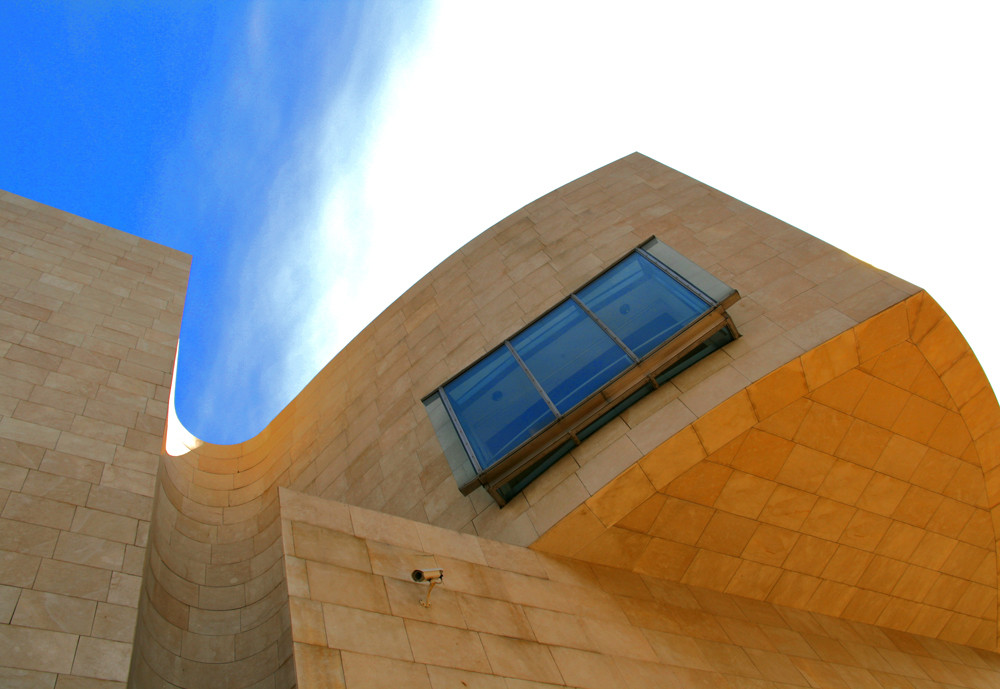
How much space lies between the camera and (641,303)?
16.4 meters

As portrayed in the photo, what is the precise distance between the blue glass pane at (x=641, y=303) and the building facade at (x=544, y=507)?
92 centimetres

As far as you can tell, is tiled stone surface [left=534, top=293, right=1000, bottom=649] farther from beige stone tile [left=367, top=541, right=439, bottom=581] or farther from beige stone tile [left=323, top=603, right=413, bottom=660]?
beige stone tile [left=323, top=603, right=413, bottom=660]

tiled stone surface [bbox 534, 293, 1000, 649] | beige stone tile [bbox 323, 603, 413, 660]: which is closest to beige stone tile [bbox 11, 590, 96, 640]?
beige stone tile [bbox 323, 603, 413, 660]

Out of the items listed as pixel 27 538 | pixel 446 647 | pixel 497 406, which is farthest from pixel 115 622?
pixel 497 406

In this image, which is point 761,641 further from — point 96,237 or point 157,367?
point 96,237

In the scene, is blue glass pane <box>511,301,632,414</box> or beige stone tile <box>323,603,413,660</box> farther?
blue glass pane <box>511,301,632,414</box>

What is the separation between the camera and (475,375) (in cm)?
1745

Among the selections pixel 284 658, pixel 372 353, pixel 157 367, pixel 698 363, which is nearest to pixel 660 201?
pixel 698 363

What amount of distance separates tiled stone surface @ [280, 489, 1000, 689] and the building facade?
49mm

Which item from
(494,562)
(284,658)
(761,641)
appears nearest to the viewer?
(284,658)

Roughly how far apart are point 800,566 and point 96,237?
2060cm

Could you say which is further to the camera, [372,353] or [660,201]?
[372,353]

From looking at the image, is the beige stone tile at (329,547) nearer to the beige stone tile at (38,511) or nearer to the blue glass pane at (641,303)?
the beige stone tile at (38,511)

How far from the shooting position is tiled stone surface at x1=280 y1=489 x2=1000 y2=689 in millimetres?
9062
